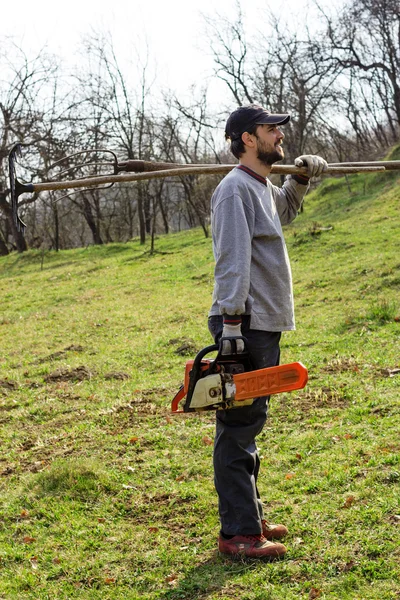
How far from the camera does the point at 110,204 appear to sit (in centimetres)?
4525

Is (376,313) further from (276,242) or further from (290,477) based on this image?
(276,242)

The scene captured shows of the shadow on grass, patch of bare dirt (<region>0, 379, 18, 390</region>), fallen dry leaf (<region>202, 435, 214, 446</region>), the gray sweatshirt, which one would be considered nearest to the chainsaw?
the gray sweatshirt

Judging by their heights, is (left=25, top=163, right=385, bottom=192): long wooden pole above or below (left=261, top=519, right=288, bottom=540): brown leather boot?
above

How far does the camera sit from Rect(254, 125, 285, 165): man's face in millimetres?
3594

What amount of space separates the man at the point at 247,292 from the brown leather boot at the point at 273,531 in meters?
0.06

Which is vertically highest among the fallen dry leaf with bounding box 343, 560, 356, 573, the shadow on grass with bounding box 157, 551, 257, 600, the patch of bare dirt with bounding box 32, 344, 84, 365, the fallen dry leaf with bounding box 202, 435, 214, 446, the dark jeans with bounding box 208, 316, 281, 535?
the dark jeans with bounding box 208, 316, 281, 535

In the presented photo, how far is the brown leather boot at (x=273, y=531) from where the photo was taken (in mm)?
3732

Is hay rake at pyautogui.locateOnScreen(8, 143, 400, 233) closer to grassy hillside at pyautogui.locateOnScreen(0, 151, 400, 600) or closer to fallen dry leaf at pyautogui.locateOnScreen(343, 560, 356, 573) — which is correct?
grassy hillside at pyautogui.locateOnScreen(0, 151, 400, 600)

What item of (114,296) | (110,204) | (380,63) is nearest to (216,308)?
(114,296)

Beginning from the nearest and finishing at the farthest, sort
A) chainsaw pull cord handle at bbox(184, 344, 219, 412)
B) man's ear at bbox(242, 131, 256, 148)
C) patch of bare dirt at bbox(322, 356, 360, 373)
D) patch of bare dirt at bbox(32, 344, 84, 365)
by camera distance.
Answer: chainsaw pull cord handle at bbox(184, 344, 219, 412) → man's ear at bbox(242, 131, 256, 148) → patch of bare dirt at bbox(322, 356, 360, 373) → patch of bare dirt at bbox(32, 344, 84, 365)

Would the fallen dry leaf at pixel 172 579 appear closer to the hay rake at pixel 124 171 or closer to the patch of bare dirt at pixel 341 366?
the hay rake at pixel 124 171

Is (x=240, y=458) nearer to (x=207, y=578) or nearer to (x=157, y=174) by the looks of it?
(x=207, y=578)

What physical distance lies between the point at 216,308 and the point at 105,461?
7.78 feet

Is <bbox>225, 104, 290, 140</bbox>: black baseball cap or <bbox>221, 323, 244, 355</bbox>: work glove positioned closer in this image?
<bbox>221, 323, 244, 355</bbox>: work glove
